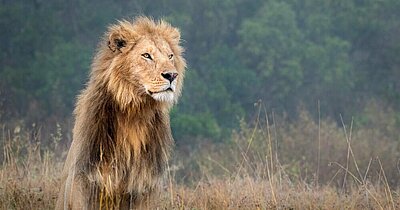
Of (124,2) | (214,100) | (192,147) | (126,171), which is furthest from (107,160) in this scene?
(124,2)

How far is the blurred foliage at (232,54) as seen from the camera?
25016 mm

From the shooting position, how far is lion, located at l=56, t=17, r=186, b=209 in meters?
5.43

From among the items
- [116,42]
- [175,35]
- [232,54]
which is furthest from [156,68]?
[232,54]

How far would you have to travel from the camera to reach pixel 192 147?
23.0 metres

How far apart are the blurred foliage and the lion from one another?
17.7m

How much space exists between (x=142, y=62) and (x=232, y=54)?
23.0 meters

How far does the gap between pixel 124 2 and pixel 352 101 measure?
8.43 metres

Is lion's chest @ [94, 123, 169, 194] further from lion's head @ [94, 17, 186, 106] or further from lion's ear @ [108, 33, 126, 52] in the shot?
lion's ear @ [108, 33, 126, 52]

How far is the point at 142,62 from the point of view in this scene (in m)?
5.54

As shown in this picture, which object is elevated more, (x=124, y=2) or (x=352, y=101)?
(x=124, y=2)

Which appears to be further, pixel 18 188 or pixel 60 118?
pixel 60 118

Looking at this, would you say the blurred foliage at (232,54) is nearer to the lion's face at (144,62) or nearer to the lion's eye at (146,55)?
the lion's face at (144,62)

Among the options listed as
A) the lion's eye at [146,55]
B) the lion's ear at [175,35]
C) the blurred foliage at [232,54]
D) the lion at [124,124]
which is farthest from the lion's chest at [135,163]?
the blurred foliage at [232,54]

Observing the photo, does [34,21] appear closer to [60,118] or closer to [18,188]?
[60,118]
